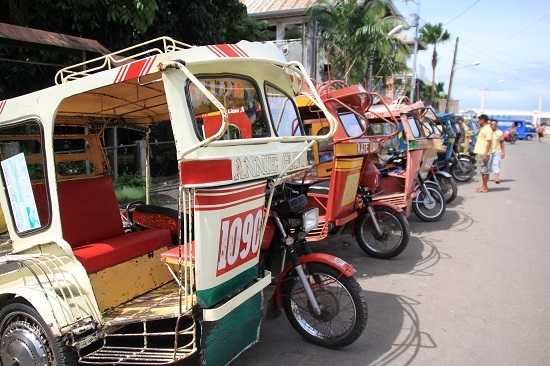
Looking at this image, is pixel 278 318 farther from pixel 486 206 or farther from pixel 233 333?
pixel 486 206

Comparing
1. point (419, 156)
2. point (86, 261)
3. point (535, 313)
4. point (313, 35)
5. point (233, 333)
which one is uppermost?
point (313, 35)

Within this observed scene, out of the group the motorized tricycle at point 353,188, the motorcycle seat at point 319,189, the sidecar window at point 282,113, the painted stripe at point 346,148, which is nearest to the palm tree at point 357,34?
the motorized tricycle at point 353,188

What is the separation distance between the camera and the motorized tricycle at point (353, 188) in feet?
16.2

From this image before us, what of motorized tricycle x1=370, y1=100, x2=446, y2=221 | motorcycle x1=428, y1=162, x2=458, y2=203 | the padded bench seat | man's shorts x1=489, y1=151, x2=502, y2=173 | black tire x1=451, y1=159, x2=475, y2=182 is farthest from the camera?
black tire x1=451, y1=159, x2=475, y2=182

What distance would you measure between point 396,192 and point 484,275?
6.91 ft

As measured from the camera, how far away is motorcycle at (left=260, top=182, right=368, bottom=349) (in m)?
3.31

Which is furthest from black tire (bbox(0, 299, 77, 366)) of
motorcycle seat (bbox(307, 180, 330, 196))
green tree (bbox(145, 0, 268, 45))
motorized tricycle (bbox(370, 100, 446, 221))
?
green tree (bbox(145, 0, 268, 45))

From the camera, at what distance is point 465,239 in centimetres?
674

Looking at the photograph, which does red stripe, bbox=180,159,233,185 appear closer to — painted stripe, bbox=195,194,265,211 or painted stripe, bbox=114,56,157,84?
painted stripe, bbox=195,194,265,211

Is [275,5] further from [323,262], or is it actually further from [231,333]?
[231,333]

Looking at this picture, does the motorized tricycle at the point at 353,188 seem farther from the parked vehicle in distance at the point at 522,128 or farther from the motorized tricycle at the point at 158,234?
the parked vehicle in distance at the point at 522,128

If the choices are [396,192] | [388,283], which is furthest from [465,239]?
[388,283]

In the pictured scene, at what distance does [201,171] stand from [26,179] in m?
1.43

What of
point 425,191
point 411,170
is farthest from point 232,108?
point 425,191
